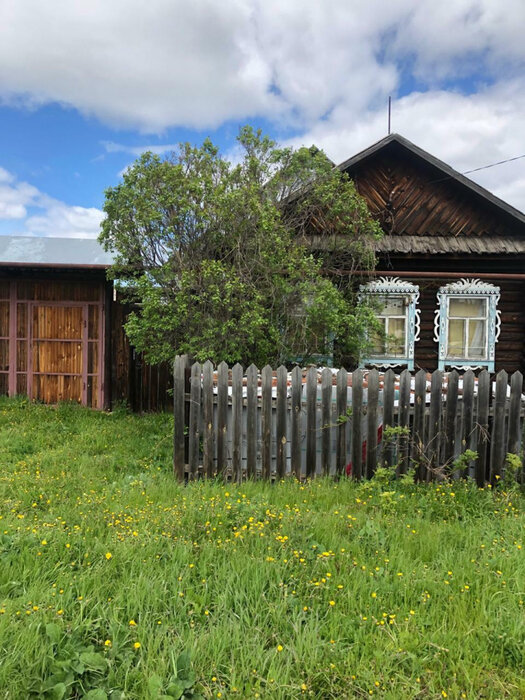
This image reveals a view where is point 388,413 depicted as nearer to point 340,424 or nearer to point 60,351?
point 340,424

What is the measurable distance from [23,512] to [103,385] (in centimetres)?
578

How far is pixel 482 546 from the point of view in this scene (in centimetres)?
300

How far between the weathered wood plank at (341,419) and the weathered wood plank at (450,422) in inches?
42.1

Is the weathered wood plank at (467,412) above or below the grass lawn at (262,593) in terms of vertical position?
above

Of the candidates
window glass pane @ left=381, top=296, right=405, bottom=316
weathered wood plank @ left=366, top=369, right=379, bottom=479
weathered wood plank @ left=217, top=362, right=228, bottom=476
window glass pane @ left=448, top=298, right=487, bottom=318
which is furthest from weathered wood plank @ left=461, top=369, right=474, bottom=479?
window glass pane @ left=448, top=298, right=487, bottom=318

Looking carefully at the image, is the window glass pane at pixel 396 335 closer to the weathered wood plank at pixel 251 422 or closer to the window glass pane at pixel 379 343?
the window glass pane at pixel 379 343

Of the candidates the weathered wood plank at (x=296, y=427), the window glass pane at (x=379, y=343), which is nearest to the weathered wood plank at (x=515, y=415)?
the weathered wood plank at (x=296, y=427)

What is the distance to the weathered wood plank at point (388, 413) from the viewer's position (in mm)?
4473

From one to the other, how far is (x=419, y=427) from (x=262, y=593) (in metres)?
2.75

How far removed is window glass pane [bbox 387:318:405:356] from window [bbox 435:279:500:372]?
77 cm

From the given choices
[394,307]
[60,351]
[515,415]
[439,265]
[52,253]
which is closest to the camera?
[515,415]

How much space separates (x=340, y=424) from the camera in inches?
180

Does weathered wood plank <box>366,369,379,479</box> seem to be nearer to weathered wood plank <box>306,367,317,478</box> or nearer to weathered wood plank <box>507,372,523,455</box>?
weathered wood plank <box>306,367,317,478</box>

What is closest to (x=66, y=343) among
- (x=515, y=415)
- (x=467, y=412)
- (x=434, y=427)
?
(x=434, y=427)
